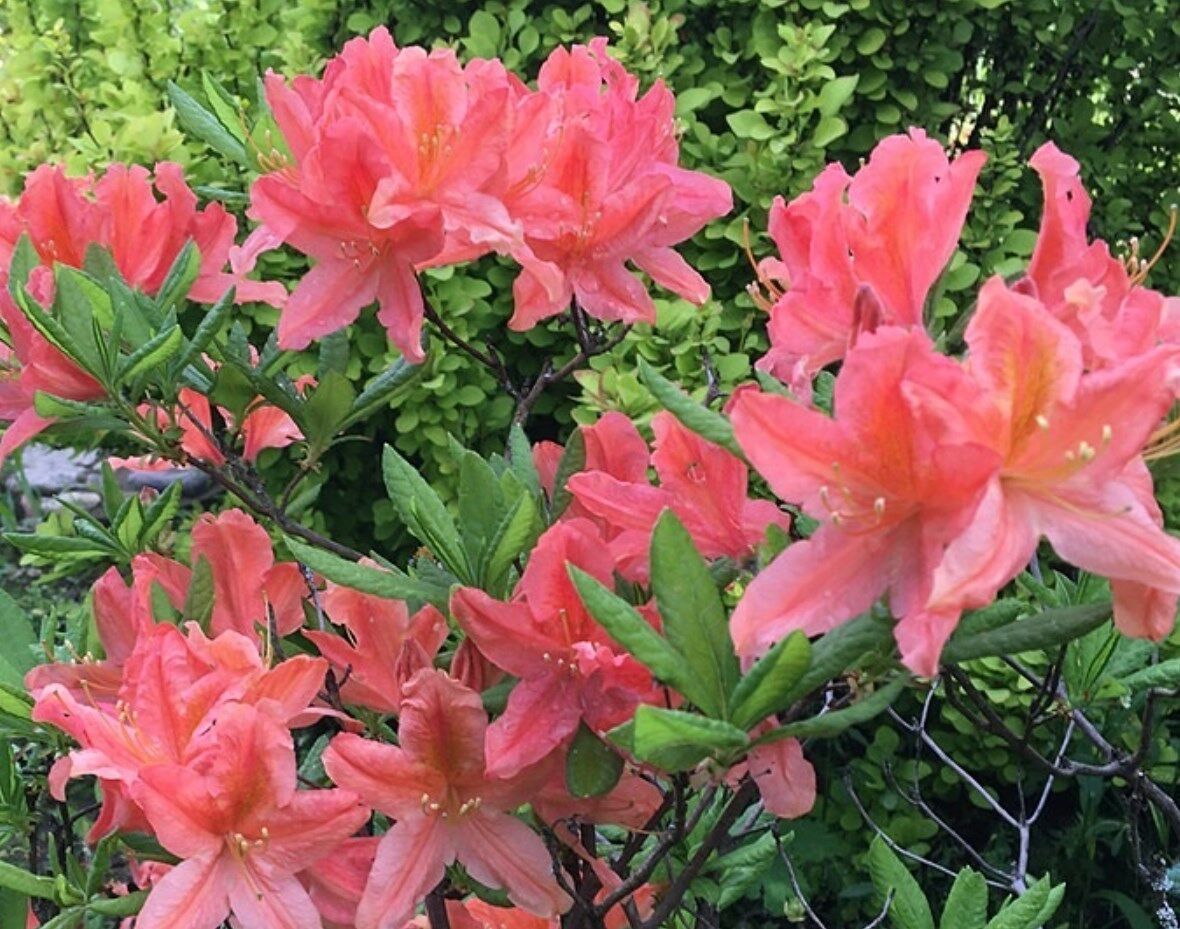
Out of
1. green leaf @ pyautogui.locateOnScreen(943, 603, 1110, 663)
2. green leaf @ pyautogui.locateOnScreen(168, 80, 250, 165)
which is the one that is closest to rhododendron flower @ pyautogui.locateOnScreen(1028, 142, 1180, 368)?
green leaf @ pyautogui.locateOnScreen(943, 603, 1110, 663)

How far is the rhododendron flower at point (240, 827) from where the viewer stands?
2.32 feet

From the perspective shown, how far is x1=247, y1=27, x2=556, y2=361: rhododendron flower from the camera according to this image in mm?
827

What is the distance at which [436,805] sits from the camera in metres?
0.78

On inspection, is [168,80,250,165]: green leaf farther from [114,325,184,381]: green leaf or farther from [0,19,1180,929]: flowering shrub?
[114,325,184,381]: green leaf

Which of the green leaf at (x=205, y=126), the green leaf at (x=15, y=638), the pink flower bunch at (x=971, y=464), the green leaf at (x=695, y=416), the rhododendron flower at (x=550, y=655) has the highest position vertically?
the pink flower bunch at (x=971, y=464)

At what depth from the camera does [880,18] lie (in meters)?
2.34

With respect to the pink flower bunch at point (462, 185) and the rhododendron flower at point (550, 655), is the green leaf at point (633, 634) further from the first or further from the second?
the pink flower bunch at point (462, 185)

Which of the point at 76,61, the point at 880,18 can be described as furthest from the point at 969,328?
the point at 76,61

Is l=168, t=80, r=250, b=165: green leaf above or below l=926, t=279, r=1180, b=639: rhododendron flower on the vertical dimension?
below

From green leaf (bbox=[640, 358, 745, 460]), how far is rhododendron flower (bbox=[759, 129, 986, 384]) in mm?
73

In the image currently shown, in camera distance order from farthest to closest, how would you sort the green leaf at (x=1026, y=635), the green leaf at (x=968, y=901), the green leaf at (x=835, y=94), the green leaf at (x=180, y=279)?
the green leaf at (x=835, y=94) → the green leaf at (x=968, y=901) → the green leaf at (x=180, y=279) → the green leaf at (x=1026, y=635)

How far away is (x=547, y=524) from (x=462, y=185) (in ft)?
0.74

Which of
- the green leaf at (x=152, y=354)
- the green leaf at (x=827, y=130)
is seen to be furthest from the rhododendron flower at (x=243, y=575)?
the green leaf at (x=827, y=130)

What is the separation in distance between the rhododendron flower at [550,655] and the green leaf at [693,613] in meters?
0.09
